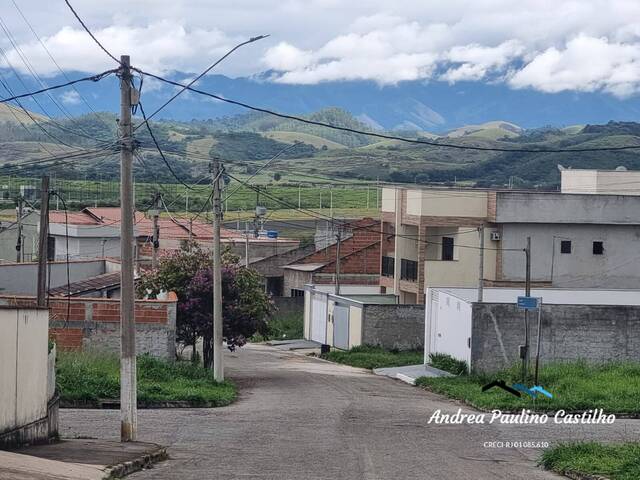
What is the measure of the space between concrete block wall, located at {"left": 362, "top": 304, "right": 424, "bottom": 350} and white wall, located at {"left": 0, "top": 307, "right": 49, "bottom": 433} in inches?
1208

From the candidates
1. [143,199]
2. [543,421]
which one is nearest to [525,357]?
[543,421]

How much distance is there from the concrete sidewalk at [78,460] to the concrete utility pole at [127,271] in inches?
27.1

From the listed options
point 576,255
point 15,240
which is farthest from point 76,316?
point 15,240

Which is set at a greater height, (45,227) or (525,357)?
(45,227)

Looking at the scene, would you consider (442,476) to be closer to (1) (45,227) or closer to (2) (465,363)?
(1) (45,227)

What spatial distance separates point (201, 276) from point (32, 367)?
64.1 feet

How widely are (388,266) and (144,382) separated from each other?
3053cm

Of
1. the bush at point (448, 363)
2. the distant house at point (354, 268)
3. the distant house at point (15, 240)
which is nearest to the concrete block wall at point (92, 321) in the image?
the bush at point (448, 363)

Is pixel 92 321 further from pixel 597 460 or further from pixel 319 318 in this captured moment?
pixel 319 318

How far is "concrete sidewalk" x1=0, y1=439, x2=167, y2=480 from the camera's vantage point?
44.2 feet

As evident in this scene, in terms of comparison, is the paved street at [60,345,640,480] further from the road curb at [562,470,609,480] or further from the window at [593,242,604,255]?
the window at [593,242,604,255]

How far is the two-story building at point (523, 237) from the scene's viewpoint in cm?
5012

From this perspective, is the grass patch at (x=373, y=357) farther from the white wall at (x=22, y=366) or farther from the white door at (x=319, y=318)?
the white wall at (x=22, y=366)

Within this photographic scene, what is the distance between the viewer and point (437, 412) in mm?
25906
